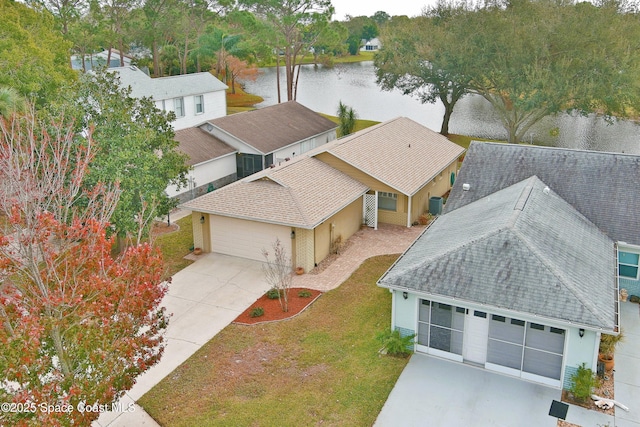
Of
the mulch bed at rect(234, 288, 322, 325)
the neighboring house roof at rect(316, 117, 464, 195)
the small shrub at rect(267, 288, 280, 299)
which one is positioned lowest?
the mulch bed at rect(234, 288, 322, 325)

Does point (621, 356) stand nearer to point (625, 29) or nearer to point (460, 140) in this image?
point (625, 29)

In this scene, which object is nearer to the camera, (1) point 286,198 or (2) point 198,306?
(2) point 198,306

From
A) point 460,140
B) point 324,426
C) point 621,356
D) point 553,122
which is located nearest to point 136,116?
point 324,426

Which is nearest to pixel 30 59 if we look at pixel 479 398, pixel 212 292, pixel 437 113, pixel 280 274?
pixel 212 292

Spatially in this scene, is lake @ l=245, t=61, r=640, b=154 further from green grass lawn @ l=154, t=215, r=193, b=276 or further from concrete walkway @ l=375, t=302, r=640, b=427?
concrete walkway @ l=375, t=302, r=640, b=427

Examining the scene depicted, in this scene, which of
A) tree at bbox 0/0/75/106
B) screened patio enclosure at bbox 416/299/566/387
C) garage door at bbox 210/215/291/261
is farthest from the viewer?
tree at bbox 0/0/75/106

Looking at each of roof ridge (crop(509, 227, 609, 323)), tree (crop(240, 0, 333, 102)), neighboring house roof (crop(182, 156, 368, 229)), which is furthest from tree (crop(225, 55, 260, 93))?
roof ridge (crop(509, 227, 609, 323))

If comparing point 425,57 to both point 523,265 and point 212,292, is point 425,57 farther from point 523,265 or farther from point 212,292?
point 523,265
